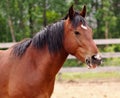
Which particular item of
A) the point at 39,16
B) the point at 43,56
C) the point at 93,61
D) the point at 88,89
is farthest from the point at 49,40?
the point at 39,16

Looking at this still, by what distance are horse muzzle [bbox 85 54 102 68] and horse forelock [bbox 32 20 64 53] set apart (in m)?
0.45

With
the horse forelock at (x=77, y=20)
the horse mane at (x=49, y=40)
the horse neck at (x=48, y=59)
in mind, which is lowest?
the horse neck at (x=48, y=59)

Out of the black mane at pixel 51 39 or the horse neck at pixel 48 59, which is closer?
the black mane at pixel 51 39

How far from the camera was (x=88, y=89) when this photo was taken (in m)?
9.59

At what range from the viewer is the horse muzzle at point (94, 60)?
4219 mm

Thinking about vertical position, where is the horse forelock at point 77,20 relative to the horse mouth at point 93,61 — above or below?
above

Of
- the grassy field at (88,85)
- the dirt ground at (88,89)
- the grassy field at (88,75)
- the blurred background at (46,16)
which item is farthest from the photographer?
the blurred background at (46,16)

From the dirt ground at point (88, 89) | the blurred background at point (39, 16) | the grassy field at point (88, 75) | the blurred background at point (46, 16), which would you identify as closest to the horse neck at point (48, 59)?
the dirt ground at point (88, 89)

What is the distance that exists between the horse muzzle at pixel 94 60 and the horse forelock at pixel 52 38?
446 mm

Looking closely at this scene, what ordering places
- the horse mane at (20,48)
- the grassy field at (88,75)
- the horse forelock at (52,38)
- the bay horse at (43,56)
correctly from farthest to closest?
the grassy field at (88,75) < the horse mane at (20,48) < the horse forelock at (52,38) < the bay horse at (43,56)

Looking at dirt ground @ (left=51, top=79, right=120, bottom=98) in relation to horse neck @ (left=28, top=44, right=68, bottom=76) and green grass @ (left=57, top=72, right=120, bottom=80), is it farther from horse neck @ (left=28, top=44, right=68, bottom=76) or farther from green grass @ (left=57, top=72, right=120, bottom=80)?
horse neck @ (left=28, top=44, right=68, bottom=76)

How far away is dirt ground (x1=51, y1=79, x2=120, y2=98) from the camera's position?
8.57m

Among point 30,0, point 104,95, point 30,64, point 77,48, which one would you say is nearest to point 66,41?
point 77,48

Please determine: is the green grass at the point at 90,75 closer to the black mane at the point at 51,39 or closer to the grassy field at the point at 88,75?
the grassy field at the point at 88,75
